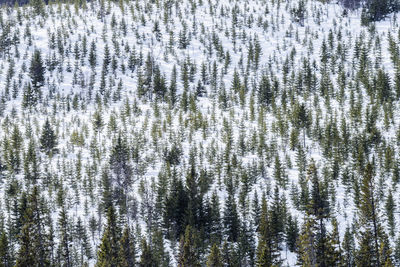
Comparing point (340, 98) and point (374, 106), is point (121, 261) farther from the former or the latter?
point (340, 98)

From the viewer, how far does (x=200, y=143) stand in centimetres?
Result: 9669

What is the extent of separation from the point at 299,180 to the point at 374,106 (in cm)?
4498

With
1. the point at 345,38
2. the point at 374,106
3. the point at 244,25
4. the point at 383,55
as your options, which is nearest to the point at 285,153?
the point at 374,106

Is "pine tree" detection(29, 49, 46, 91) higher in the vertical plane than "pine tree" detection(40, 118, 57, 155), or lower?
higher

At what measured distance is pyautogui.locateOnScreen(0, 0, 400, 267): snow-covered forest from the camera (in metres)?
52.4

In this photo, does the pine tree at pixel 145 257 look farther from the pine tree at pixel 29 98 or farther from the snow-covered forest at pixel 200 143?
the pine tree at pixel 29 98

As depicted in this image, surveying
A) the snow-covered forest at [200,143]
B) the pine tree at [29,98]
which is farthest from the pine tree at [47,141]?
the pine tree at [29,98]

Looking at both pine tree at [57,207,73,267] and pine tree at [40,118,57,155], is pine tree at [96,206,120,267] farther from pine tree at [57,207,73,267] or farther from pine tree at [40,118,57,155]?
pine tree at [40,118,57,155]

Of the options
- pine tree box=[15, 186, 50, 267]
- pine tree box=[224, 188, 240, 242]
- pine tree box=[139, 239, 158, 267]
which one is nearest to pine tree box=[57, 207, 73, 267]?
pine tree box=[15, 186, 50, 267]

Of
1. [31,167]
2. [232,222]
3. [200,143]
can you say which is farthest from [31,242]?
[200,143]

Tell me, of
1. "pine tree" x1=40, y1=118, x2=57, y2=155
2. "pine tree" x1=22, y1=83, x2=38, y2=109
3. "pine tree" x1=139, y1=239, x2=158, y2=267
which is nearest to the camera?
"pine tree" x1=139, y1=239, x2=158, y2=267

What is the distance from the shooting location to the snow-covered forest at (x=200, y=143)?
52406 millimetres

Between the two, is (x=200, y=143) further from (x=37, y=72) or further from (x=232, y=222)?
(x=37, y=72)

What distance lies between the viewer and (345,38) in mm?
176750
